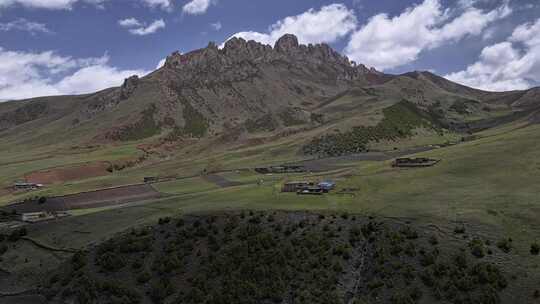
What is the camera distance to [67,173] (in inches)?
5940

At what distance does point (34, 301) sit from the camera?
47938 millimetres

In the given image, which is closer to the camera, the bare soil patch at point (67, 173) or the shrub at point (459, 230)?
the shrub at point (459, 230)

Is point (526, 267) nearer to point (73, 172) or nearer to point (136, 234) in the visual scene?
point (136, 234)

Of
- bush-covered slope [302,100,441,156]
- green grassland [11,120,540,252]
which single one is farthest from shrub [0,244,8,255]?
bush-covered slope [302,100,441,156]

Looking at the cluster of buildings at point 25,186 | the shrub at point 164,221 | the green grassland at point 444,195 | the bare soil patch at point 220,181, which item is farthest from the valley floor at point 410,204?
the cluster of buildings at point 25,186

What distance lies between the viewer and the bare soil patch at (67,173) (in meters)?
144

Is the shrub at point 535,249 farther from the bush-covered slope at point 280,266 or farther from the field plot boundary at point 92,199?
the field plot boundary at point 92,199

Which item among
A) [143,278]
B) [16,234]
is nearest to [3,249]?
[16,234]

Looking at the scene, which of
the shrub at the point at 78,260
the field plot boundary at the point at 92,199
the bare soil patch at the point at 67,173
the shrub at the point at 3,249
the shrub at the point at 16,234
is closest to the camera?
the shrub at the point at 78,260

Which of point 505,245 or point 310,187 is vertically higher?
point 310,187

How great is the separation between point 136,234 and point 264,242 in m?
19.7

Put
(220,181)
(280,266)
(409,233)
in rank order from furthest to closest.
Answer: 1. (220,181)
2. (409,233)
3. (280,266)

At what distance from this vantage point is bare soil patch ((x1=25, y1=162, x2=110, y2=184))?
144 meters

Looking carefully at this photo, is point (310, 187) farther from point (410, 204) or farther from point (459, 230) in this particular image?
point (459, 230)
